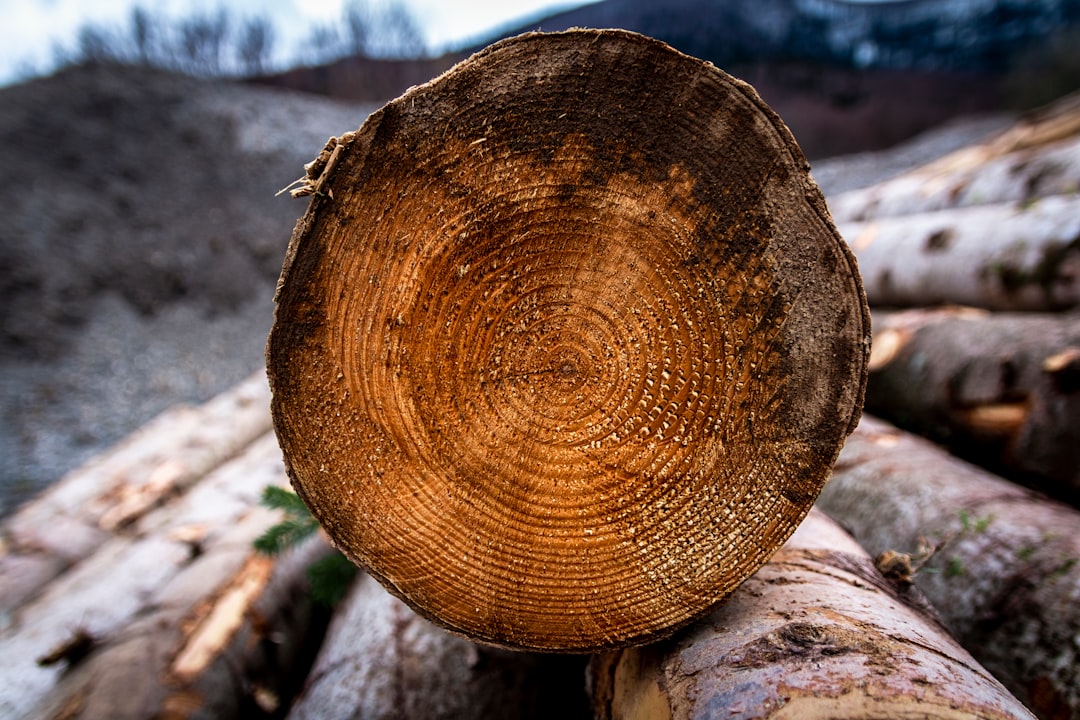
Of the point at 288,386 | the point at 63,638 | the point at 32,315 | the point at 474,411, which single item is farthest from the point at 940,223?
the point at 32,315

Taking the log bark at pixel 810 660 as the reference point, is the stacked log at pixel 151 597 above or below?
below

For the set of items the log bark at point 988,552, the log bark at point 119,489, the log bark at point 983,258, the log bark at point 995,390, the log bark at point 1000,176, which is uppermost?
the log bark at point 1000,176

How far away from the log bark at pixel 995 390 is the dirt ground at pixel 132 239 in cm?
613

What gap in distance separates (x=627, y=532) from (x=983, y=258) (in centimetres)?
266

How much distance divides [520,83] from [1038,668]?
1.76 metres

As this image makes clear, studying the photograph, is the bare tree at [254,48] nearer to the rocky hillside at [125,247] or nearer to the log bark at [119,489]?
the rocky hillside at [125,247]

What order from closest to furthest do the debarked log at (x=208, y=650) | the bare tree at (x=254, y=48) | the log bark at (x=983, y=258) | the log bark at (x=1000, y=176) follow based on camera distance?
1. the debarked log at (x=208, y=650)
2. the log bark at (x=983, y=258)
3. the log bark at (x=1000, y=176)
4. the bare tree at (x=254, y=48)

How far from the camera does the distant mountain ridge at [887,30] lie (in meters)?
9.30

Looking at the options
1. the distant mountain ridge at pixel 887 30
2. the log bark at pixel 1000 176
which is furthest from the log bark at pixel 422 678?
the distant mountain ridge at pixel 887 30

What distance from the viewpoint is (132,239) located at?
28.7ft

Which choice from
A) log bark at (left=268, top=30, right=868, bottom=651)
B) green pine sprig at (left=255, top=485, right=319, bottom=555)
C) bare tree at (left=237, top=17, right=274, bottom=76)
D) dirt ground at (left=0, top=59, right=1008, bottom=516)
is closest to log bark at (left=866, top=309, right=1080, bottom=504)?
log bark at (left=268, top=30, right=868, bottom=651)

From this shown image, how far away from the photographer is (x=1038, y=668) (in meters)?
1.46

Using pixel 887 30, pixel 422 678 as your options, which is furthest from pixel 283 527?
pixel 887 30

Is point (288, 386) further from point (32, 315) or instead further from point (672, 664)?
point (32, 315)
